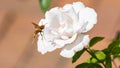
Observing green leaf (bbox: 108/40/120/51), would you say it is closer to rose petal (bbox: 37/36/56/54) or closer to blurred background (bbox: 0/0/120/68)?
rose petal (bbox: 37/36/56/54)

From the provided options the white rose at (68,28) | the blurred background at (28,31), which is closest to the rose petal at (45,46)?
the white rose at (68,28)

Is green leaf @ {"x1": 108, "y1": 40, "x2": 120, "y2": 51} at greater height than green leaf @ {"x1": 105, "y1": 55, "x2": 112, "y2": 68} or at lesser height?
greater

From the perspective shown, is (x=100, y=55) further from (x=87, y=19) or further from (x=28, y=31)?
(x=28, y=31)

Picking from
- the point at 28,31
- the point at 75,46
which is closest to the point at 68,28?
the point at 75,46

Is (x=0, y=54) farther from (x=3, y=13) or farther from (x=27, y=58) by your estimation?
(x=3, y=13)

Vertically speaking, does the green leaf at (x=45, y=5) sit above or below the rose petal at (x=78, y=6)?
above

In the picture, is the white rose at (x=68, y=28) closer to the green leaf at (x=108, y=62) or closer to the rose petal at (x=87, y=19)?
the rose petal at (x=87, y=19)

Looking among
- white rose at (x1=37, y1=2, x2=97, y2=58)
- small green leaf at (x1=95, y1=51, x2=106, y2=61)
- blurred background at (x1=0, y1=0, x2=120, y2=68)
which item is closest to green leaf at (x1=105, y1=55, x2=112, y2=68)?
small green leaf at (x1=95, y1=51, x2=106, y2=61)
